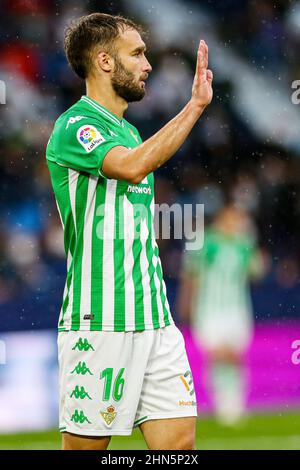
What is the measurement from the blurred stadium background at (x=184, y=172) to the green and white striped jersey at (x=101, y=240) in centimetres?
285

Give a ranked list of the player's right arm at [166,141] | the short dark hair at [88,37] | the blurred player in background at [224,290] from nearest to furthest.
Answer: the player's right arm at [166,141], the short dark hair at [88,37], the blurred player in background at [224,290]

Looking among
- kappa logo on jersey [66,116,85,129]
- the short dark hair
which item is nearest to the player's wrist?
kappa logo on jersey [66,116,85,129]

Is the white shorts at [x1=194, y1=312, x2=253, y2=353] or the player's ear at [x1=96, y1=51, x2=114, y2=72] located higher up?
the player's ear at [x1=96, y1=51, x2=114, y2=72]

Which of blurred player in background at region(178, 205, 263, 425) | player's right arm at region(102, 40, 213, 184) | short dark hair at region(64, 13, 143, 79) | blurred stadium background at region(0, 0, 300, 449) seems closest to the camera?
player's right arm at region(102, 40, 213, 184)

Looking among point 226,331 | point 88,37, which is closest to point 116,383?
point 88,37

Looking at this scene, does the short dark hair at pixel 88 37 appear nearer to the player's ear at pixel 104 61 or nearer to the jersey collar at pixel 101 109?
the player's ear at pixel 104 61

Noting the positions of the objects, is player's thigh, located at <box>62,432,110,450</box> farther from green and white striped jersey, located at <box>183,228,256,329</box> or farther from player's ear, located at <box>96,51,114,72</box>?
green and white striped jersey, located at <box>183,228,256,329</box>

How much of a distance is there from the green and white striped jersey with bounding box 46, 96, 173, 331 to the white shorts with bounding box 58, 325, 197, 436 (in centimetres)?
6

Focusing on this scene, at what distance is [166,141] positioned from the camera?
3.11 metres

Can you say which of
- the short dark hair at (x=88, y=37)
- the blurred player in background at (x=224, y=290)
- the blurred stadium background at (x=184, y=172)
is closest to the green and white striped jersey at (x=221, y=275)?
the blurred player in background at (x=224, y=290)

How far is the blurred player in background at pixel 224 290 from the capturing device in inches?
279

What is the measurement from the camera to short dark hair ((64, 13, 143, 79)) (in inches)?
143

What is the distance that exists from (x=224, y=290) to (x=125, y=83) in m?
A: 3.95

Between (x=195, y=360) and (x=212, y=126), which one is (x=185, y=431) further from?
(x=212, y=126)
